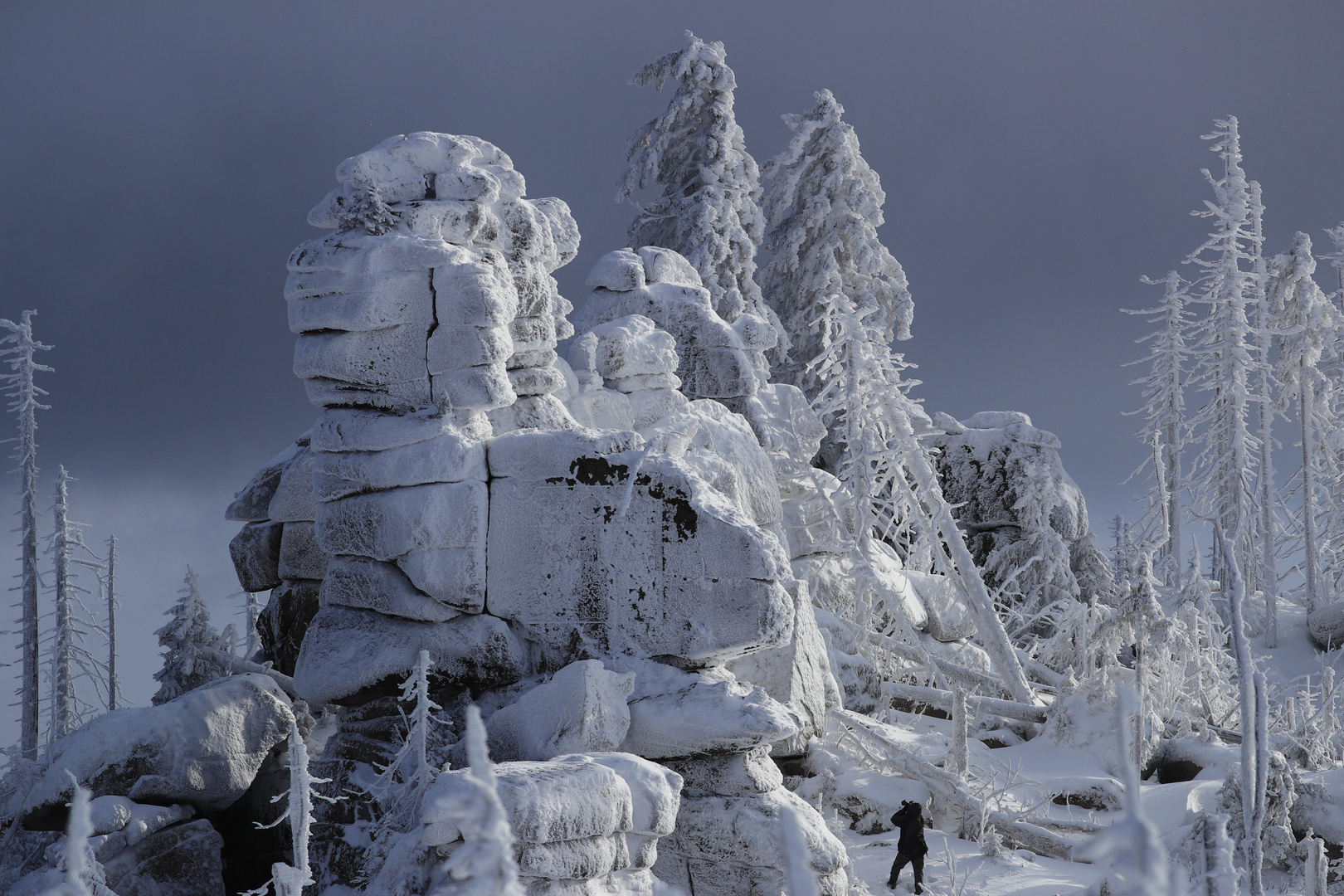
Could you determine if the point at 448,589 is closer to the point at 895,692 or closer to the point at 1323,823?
the point at 895,692

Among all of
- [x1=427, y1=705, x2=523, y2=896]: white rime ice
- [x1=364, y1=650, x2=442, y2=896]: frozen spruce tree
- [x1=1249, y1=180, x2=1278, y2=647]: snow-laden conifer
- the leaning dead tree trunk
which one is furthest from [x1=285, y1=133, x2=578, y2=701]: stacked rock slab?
[x1=1249, y1=180, x2=1278, y2=647]: snow-laden conifer

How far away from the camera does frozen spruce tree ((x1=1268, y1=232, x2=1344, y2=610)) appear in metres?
29.1

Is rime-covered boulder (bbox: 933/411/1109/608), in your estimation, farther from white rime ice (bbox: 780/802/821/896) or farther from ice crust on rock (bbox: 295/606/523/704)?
white rime ice (bbox: 780/802/821/896)

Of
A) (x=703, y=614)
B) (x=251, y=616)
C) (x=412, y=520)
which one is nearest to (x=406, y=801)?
(x=412, y=520)

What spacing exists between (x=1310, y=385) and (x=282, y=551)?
1038 inches

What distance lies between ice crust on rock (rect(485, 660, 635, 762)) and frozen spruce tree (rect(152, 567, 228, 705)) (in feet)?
21.1

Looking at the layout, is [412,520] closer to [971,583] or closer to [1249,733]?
[1249,733]

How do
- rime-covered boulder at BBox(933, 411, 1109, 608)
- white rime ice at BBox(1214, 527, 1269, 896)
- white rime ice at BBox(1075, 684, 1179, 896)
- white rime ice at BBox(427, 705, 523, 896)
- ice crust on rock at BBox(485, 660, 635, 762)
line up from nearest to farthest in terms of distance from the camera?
white rime ice at BBox(1075, 684, 1179, 896) → white rime ice at BBox(427, 705, 523, 896) → white rime ice at BBox(1214, 527, 1269, 896) → ice crust on rock at BBox(485, 660, 635, 762) → rime-covered boulder at BBox(933, 411, 1109, 608)

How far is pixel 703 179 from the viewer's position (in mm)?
26797

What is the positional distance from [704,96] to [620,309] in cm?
963

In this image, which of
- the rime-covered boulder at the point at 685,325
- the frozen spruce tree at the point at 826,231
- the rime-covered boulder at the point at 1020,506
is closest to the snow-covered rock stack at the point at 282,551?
the rime-covered boulder at the point at 685,325

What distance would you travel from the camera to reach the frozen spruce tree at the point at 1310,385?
29.1 m

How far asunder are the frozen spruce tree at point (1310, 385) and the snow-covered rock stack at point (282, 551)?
2481 centimetres

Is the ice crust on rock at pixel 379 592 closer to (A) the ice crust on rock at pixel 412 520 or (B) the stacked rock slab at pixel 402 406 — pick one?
(B) the stacked rock slab at pixel 402 406
